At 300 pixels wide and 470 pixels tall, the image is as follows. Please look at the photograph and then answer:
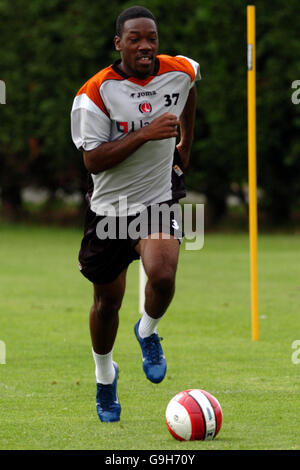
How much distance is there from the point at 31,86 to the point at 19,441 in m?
23.9

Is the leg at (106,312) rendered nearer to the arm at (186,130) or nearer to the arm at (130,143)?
the arm at (130,143)

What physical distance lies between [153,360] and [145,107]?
1727 millimetres

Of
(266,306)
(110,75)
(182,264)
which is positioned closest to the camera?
(110,75)

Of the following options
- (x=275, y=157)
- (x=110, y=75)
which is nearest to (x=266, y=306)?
(x=110, y=75)

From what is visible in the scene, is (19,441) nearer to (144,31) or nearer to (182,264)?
(144,31)

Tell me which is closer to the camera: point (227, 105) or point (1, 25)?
point (227, 105)

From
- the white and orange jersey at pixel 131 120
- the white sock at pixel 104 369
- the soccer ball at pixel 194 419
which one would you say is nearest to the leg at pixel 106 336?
the white sock at pixel 104 369

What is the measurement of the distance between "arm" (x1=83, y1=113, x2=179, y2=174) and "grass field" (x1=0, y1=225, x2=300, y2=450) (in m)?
1.81

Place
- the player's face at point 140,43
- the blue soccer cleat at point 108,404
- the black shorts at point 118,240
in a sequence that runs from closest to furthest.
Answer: the player's face at point 140,43
the black shorts at point 118,240
the blue soccer cleat at point 108,404

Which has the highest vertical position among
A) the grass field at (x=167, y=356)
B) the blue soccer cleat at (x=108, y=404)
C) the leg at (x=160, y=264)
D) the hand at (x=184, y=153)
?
the hand at (x=184, y=153)

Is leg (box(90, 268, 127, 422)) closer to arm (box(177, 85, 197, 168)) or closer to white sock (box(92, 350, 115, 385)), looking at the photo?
white sock (box(92, 350, 115, 385))

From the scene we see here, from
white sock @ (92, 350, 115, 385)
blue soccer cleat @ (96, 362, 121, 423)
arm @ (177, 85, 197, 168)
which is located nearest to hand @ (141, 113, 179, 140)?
arm @ (177, 85, 197, 168)

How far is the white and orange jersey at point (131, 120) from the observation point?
6.42 m

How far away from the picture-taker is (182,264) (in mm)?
19641
